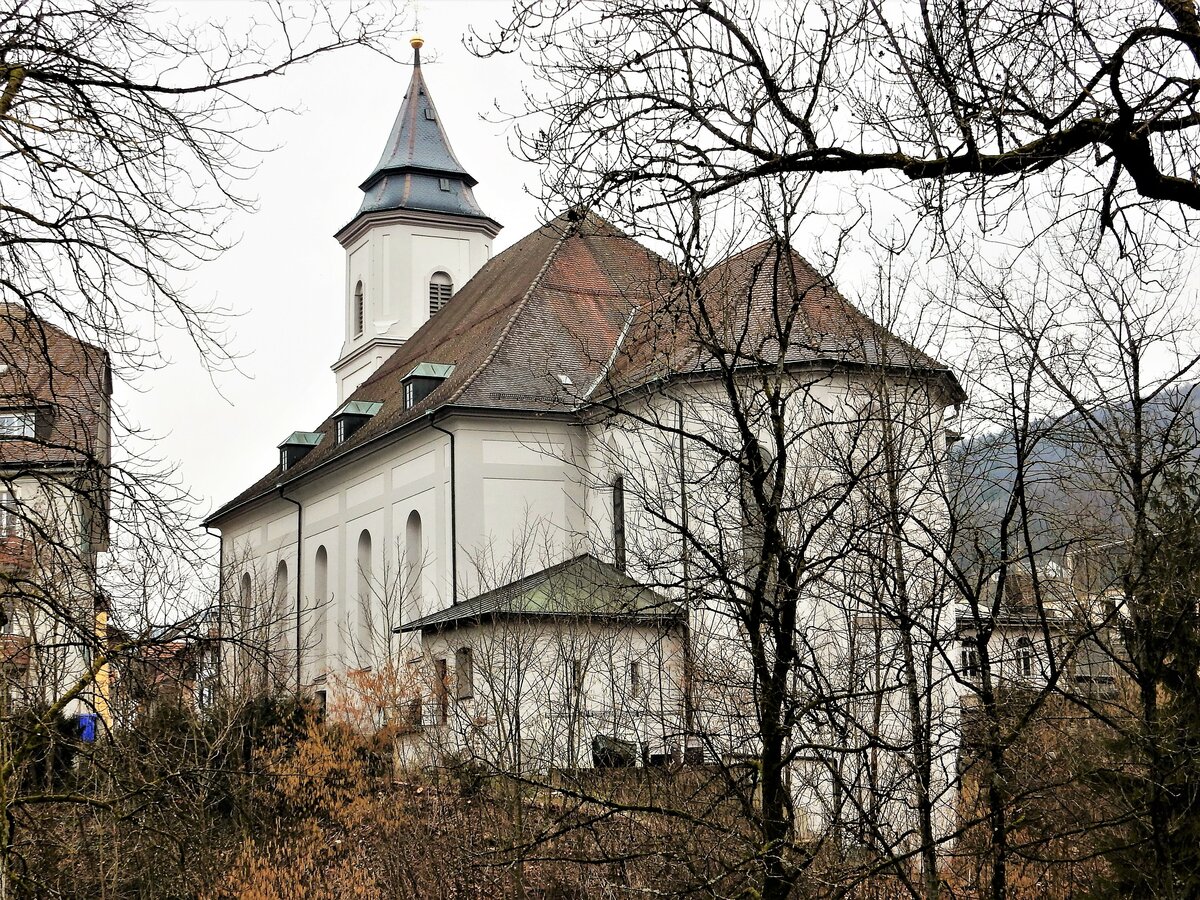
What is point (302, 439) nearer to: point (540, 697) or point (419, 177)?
point (419, 177)

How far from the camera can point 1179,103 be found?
603 cm

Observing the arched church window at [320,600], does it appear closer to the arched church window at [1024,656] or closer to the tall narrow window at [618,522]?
the tall narrow window at [618,522]

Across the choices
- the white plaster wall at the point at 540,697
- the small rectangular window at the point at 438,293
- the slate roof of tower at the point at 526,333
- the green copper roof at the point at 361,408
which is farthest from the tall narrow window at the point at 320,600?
the white plaster wall at the point at 540,697

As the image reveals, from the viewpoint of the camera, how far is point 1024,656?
11531 millimetres

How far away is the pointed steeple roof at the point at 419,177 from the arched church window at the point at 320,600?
11823mm

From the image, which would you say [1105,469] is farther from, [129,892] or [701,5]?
[129,892]

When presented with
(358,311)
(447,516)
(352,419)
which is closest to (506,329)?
(447,516)

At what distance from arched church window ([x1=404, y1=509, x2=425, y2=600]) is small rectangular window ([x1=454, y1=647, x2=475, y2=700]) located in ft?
16.4

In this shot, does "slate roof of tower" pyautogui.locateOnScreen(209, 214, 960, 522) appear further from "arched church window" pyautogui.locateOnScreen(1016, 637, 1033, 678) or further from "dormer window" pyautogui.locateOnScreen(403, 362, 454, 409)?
"arched church window" pyautogui.locateOnScreen(1016, 637, 1033, 678)

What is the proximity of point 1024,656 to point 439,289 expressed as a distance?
112 ft

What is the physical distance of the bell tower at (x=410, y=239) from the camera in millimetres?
43531

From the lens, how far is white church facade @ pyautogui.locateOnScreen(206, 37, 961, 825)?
18844mm

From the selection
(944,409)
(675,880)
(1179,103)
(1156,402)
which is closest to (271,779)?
(675,880)

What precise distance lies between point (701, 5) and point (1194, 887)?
8250 mm
